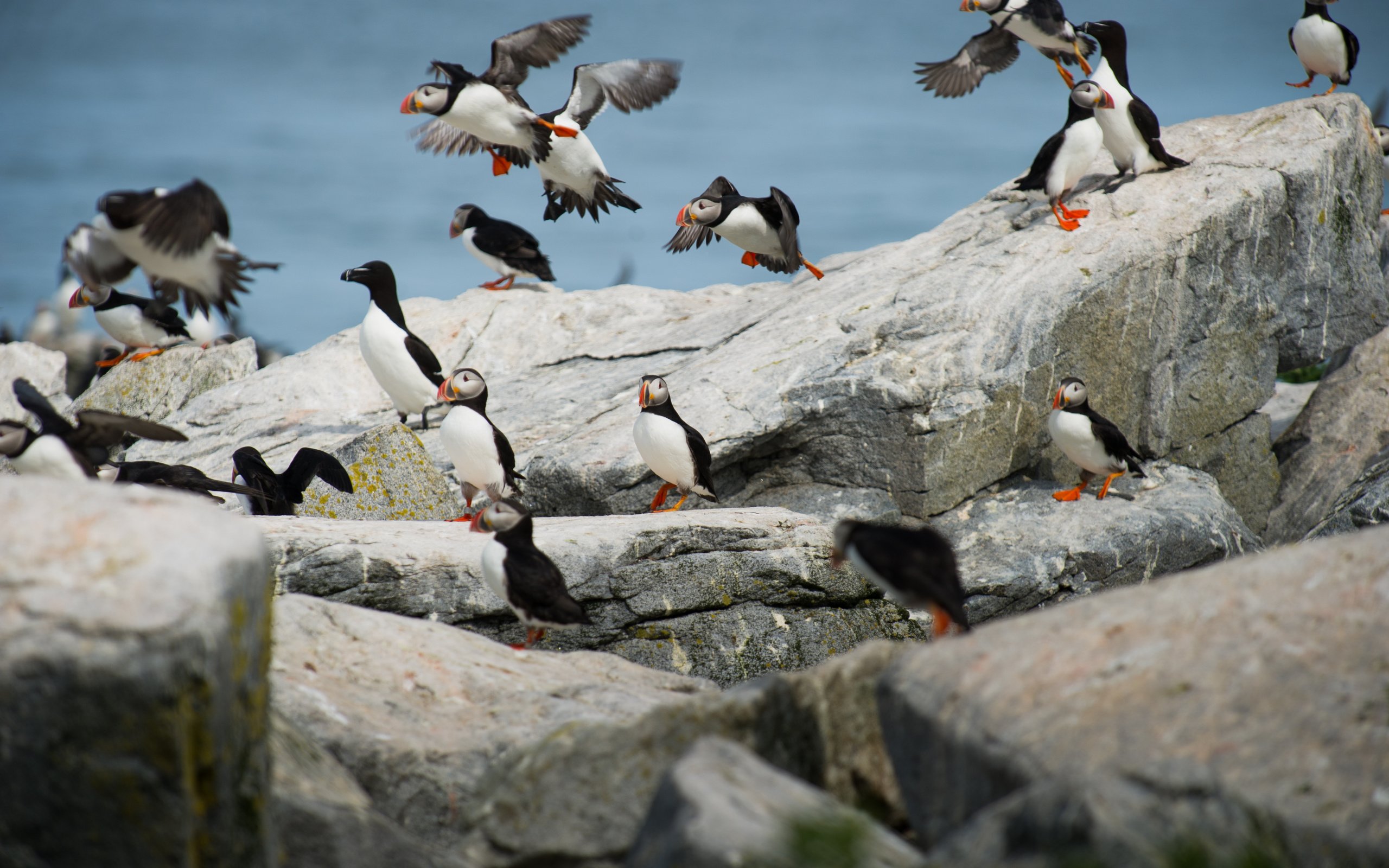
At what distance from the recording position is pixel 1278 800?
2467 mm

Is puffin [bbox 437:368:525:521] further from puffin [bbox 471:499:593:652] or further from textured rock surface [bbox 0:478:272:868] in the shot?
textured rock surface [bbox 0:478:272:868]

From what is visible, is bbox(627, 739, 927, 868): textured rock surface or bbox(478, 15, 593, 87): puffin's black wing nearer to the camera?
bbox(627, 739, 927, 868): textured rock surface

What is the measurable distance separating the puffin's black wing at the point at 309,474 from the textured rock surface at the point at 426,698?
7.55ft

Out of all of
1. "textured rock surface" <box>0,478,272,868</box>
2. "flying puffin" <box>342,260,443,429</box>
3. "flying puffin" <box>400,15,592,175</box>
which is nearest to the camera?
"textured rock surface" <box>0,478,272,868</box>

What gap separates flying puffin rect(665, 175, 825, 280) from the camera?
9000mm

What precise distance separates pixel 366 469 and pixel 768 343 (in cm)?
298

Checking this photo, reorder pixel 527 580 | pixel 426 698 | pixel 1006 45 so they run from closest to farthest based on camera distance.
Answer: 1. pixel 426 698
2. pixel 527 580
3. pixel 1006 45

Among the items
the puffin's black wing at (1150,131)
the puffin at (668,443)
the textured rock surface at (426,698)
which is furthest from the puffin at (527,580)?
the puffin's black wing at (1150,131)

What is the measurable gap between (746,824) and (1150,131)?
25.4 feet

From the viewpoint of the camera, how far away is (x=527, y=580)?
4.91 m

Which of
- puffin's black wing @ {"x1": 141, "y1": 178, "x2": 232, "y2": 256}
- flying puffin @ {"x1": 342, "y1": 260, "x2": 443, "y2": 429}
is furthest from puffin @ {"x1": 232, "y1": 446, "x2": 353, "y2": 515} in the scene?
puffin's black wing @ {"x1": 141, "y1": 178, "x2": 232, "y2": 256}

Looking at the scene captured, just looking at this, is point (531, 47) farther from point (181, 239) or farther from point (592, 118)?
point (181, 239)

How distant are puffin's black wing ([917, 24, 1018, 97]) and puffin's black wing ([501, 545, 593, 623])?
703cm

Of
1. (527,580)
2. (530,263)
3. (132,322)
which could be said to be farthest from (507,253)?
(527,580)
